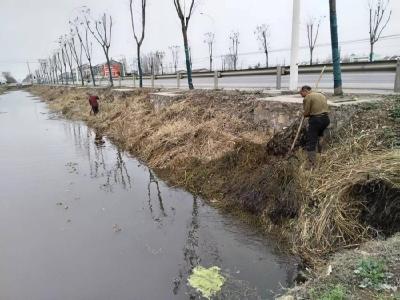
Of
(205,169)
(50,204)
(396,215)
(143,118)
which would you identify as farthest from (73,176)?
(396,215)

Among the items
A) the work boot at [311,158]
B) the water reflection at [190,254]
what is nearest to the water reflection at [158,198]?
the water reflection at [190,254]

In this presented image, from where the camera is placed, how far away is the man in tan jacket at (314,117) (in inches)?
297

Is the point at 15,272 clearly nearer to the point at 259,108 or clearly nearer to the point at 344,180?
the point at 344,180

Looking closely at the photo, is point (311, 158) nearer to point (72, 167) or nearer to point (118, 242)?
point (118, 242)

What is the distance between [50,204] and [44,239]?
208 cm

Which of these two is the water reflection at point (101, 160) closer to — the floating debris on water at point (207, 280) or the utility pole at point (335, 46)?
the floating debris on water at point (207, 280)

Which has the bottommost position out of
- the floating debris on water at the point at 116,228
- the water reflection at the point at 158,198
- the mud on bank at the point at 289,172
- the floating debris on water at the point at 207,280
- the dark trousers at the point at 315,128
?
the water reflection at the point at 158,198

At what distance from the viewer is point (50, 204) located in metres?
9.31

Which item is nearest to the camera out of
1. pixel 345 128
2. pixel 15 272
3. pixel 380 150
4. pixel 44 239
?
pixel 15 272

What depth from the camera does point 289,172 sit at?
7.80 m

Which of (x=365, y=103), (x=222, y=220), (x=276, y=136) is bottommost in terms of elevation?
(x=222, y=220)

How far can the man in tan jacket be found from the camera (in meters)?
7.53

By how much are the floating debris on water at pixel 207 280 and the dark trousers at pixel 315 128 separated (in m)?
3.26

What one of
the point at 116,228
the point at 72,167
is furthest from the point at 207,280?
the point at 72,167
